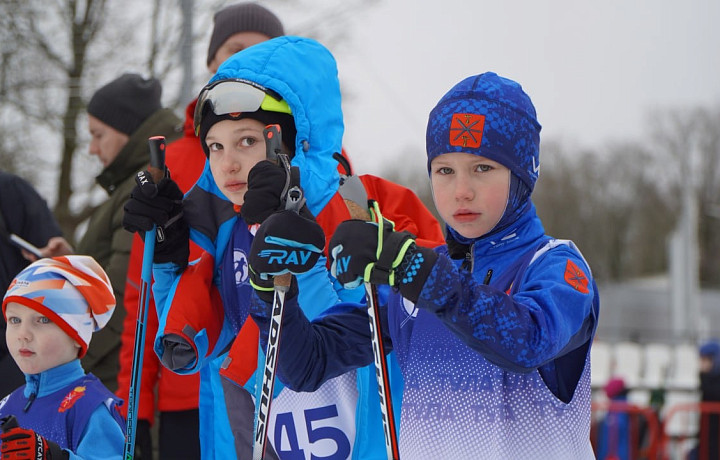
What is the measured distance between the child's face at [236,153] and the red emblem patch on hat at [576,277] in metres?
0.97

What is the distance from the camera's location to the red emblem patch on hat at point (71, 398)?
2.92 metres

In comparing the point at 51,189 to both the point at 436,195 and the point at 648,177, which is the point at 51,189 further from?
the point at 648,177

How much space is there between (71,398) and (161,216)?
2.55ft

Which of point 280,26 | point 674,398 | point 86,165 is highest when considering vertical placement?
point 86,165

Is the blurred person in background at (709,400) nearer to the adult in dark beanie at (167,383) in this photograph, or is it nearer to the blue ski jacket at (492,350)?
the adult in dark beanie at (167,383)

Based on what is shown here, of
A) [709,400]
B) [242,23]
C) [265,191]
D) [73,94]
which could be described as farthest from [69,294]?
[709,400]

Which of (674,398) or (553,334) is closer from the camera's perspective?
(553,334)

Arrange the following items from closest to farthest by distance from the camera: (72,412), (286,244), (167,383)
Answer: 1. (286,244)
2. (72,412)
3. (167,383)

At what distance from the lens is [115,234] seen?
13.6 ft

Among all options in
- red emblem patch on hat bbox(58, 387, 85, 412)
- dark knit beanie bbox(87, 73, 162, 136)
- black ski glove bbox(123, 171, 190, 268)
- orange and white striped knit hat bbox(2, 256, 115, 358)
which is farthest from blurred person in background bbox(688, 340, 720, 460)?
black ski glove bbox(123, 171, 190, 268)

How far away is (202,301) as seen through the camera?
2.64 metres

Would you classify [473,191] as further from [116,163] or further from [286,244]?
[116,163]

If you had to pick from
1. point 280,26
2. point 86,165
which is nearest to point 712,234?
point 86,165

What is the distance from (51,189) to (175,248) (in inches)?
398
